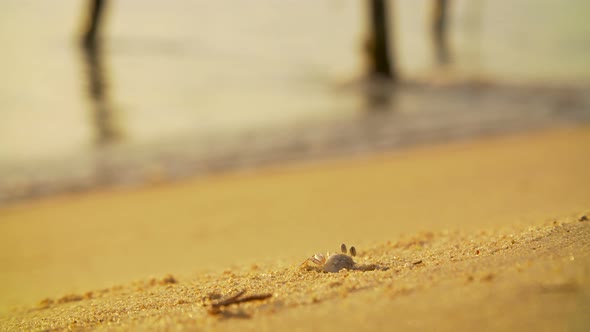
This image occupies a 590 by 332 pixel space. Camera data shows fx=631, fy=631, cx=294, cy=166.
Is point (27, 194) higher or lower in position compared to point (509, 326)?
lower

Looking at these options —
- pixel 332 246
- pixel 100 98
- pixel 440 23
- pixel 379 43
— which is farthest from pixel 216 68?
pixel 332 246

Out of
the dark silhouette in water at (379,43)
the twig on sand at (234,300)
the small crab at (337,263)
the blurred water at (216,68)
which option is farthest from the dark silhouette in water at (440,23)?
the twig on sand at (234,300)

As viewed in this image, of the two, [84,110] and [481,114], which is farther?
[84,110]

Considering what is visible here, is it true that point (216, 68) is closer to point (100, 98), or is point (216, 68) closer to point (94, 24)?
point (100, 98)

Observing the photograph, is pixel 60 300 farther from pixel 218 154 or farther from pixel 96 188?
pixel 218 154

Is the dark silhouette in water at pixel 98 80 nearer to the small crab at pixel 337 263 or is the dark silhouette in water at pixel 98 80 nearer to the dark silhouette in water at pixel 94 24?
the dark silhouette in water at pixel 94 24

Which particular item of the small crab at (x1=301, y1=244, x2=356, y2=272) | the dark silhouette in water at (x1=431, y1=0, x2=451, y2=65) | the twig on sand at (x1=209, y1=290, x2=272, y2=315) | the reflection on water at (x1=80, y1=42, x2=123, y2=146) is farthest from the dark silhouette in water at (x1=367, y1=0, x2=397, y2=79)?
the twig on sand at (x1=209, y1=290, x2=272, y2=315)

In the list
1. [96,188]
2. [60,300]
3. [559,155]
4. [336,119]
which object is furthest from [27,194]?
[559,155]
